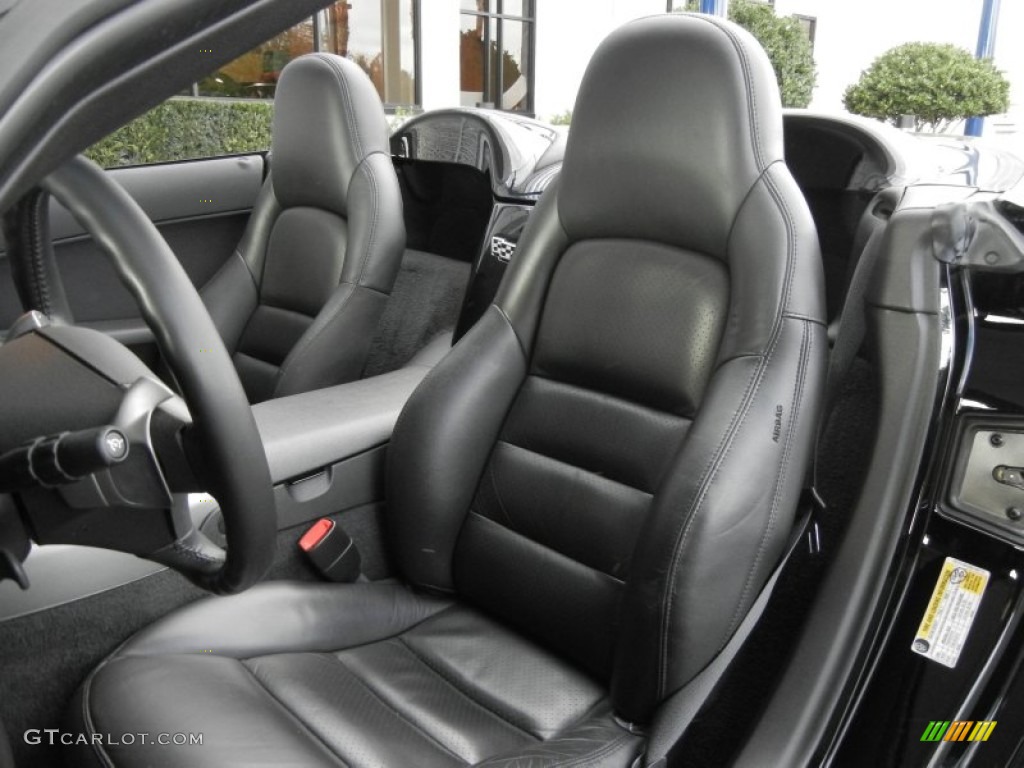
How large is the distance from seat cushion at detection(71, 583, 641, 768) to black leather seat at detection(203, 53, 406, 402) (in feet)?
2.19

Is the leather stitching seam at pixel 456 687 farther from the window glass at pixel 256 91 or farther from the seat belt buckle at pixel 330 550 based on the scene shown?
the window glass at pixel 256 91

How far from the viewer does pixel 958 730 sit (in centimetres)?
107

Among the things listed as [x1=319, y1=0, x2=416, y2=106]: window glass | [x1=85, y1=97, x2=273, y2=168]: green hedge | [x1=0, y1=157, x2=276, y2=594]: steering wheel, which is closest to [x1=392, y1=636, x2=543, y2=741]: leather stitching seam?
[x1=0, y1=157, x2=276, y2=594]: steering wheel

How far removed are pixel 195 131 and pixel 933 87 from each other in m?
3.64

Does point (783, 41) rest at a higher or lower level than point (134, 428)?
higher

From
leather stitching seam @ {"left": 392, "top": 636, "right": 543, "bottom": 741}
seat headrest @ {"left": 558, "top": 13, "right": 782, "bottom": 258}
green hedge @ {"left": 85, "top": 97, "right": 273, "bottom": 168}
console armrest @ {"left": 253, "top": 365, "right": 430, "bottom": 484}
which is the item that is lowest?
leather stitching seam @ {"left": 392, "top": 636, "right": 543, "bottom": 741}

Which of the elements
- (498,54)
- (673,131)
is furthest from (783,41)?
(673,131)

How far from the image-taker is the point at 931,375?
1.09m

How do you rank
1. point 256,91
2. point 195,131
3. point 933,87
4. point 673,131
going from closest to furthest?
1. point 673,131
2. point 933,87
3. point 195,131
4. point 256,91

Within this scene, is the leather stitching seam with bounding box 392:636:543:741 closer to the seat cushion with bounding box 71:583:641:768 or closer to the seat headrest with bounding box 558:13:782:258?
the seat cushion with bounding box 71:583:641:768

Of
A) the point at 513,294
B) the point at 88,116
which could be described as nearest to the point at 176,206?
the point at 513,294

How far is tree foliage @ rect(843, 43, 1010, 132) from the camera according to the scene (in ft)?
13.4

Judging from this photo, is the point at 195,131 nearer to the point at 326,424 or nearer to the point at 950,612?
the point at 326,424

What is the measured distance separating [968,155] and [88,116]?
133 cm
